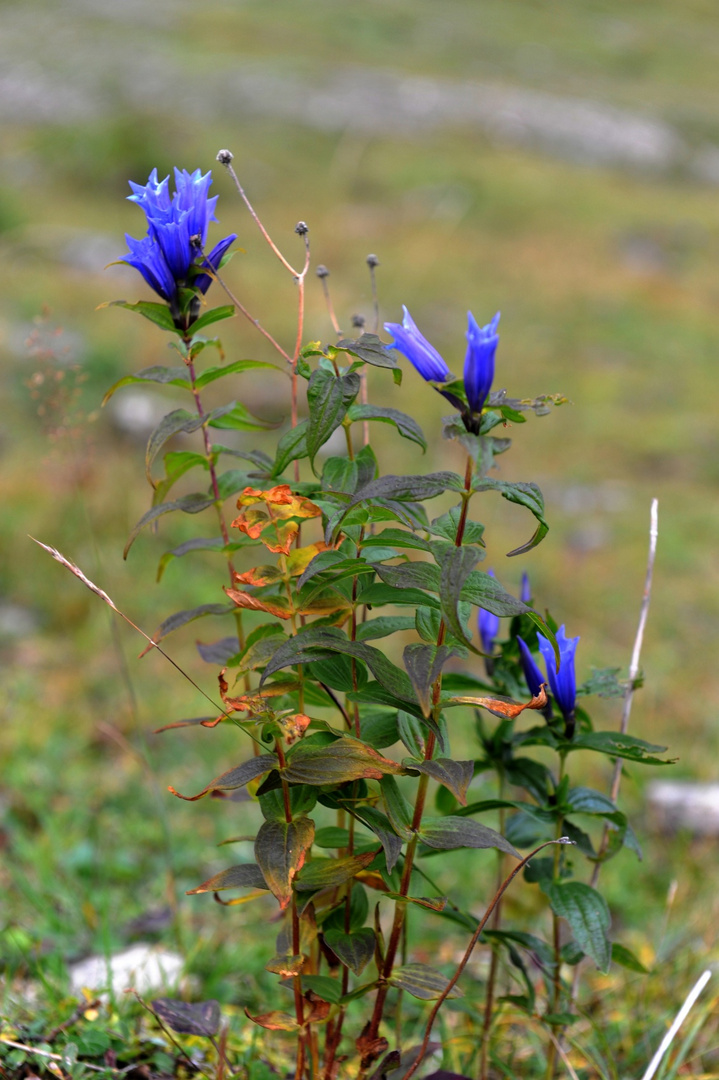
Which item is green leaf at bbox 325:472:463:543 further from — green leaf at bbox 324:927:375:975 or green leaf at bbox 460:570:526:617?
green leaf at bbox 324:927:375:975

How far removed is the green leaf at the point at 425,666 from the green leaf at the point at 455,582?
5cm

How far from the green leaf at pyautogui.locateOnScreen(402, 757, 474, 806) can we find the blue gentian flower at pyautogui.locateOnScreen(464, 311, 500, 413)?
400 mm

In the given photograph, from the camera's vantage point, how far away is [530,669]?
126 cm

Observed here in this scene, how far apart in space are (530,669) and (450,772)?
280 millimetres

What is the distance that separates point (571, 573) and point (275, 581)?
368cm

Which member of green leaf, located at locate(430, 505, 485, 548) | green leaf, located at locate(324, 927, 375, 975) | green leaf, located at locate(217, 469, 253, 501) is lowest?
green leaf, located at locate(324, 927, 375, 975)

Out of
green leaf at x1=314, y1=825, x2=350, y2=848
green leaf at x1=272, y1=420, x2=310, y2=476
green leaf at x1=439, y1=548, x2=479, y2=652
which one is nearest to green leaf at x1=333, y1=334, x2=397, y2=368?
green leaf at x1=272, y1=420, x2=310, y2=476

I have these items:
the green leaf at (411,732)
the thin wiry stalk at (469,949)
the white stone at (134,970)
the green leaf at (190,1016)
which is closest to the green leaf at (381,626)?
the green leaf at (411,732)

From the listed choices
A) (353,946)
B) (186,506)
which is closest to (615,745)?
(353,946)

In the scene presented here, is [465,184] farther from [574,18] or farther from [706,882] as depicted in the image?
[574,18]

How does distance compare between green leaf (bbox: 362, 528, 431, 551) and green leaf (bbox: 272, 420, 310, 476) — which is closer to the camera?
green leaf (bbox: 362, 528, 431, 551)

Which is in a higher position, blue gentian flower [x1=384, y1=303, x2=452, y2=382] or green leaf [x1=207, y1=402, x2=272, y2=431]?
blue gentian flower [x1=384, y1=303, x2=452, y2=382]

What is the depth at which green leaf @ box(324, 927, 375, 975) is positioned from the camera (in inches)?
44.1

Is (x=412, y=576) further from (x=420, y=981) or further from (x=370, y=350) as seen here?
(x=420, y=981)
